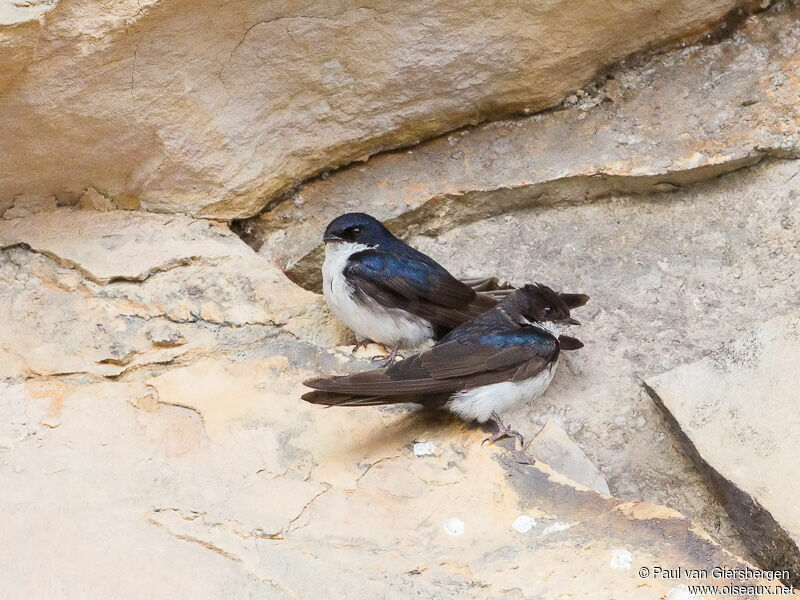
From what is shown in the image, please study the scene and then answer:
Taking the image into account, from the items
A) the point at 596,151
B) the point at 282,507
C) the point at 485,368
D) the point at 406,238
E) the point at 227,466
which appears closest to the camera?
the point at 282,507

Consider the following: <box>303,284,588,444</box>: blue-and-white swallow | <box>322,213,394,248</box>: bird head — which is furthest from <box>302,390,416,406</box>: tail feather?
<box>322,213,394,248</box>: bird head

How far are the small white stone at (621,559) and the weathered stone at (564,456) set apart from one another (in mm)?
532

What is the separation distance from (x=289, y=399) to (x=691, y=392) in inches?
51.2

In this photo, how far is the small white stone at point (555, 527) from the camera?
2.88 metres

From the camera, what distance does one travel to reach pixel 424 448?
332 cm

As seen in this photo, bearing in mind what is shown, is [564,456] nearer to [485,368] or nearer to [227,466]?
[485,368]

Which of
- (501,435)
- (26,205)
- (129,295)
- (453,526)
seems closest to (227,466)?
(453,526)

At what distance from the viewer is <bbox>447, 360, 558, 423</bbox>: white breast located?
3473mm

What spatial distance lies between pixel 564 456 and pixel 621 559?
0.70 m

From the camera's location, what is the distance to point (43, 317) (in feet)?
12.2

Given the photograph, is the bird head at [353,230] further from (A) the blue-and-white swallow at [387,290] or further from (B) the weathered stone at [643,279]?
(B) the weathered stone at [643,279]

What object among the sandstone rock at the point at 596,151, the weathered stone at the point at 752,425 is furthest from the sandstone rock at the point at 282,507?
the sandstone rock at the point at 596,151

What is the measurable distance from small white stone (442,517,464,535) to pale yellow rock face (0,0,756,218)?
5.91 feet

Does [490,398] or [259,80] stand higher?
[259,80]
